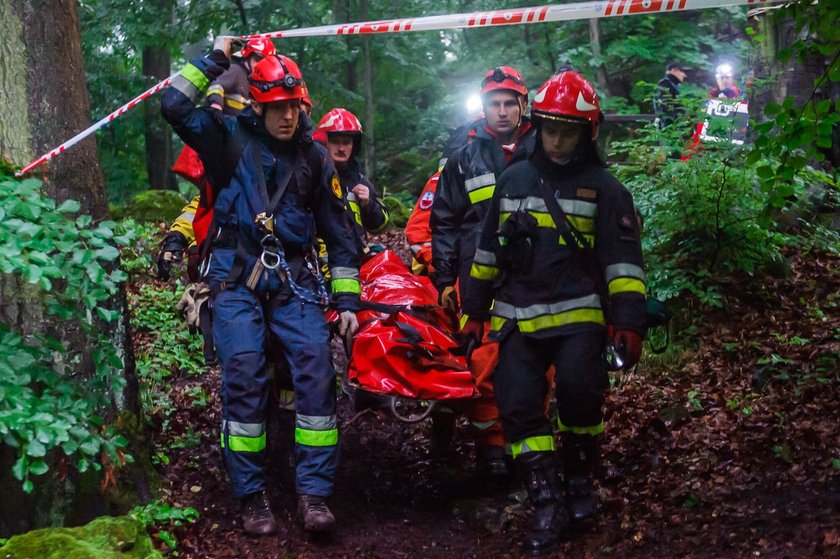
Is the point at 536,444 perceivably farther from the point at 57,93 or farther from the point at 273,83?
the point at 57,93

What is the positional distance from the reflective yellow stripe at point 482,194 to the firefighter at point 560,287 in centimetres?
93

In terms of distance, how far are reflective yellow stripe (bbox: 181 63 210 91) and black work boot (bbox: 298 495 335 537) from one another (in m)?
2.27

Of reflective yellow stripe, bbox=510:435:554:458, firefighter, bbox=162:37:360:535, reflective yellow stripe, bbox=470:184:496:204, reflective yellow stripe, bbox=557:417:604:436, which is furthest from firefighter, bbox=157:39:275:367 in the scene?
reflective yellow stripe, bbox=557:417:604:436

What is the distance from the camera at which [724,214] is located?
22.7 ft

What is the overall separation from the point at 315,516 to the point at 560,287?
1750 millimetres

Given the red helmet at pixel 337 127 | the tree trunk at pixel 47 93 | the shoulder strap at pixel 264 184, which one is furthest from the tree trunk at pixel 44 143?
the red helmet at pixel 337 127

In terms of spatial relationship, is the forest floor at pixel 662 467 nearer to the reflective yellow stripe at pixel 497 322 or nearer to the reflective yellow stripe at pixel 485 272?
the reflective yellow stripe at pixel 497 322

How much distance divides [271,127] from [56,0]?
49.6 inches

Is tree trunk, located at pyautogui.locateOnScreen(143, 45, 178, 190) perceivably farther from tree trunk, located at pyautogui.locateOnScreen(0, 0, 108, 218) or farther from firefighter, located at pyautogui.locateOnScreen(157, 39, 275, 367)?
tree trunk, located at pyautogui.locateOnScreen(0, 0, 108, 218)

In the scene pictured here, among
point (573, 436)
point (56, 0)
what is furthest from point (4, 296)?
point (573, 436)

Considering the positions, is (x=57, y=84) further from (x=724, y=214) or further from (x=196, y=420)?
(x=724, y=214)

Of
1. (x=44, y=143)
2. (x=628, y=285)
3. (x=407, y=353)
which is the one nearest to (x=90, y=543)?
(x=44, y=143)

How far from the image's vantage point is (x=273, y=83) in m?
4.88

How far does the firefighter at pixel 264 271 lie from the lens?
15.3 feet
